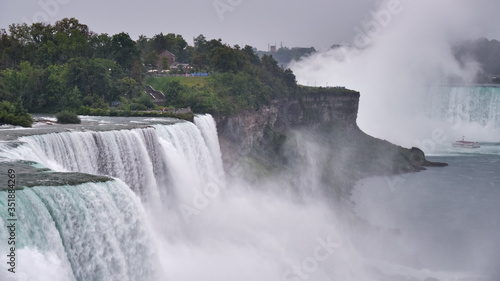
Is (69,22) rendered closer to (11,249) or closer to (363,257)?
(363,257)

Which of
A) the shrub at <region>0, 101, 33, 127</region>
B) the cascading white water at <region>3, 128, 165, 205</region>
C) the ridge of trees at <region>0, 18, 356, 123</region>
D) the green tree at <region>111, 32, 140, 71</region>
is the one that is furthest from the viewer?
the green tree at <region>111, 32, 140, 71</region>

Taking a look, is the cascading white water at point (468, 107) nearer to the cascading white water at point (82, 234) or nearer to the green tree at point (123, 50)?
the green tree at point (123, 50)

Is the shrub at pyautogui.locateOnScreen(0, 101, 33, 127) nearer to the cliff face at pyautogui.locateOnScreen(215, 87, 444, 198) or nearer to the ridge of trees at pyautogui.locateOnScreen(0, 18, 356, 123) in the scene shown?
the ridge of trees at pyautogui.locateOnScreen(0, 18, 356, 123)

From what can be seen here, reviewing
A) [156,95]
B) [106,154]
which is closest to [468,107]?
[156,95]

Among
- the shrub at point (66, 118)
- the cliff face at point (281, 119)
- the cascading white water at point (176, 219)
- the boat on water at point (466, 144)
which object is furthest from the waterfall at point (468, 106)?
the shrub at point (66, 118)

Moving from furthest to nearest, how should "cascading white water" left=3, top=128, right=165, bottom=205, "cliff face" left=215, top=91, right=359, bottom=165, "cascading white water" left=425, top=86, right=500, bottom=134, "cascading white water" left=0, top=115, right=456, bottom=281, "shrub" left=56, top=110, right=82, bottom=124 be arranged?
"cascading white water" left=425, top=86, right=500, bottom=134, "cliff face" left=215, top=91, right=359, bottom=165, "shrub" left=56, top=110, right=82, bottom=124, "cascading white water" left=3, top=128, right=165, bottom=205, "cascading white water" left=0, top=115, right=456, bottom=281

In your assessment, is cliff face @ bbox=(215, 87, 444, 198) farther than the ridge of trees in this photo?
Yes

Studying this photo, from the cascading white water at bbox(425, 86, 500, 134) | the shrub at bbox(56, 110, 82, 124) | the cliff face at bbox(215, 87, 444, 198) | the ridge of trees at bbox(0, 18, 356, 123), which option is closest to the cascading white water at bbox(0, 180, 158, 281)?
the shrub at bbox(56, 110, 82, 124)
